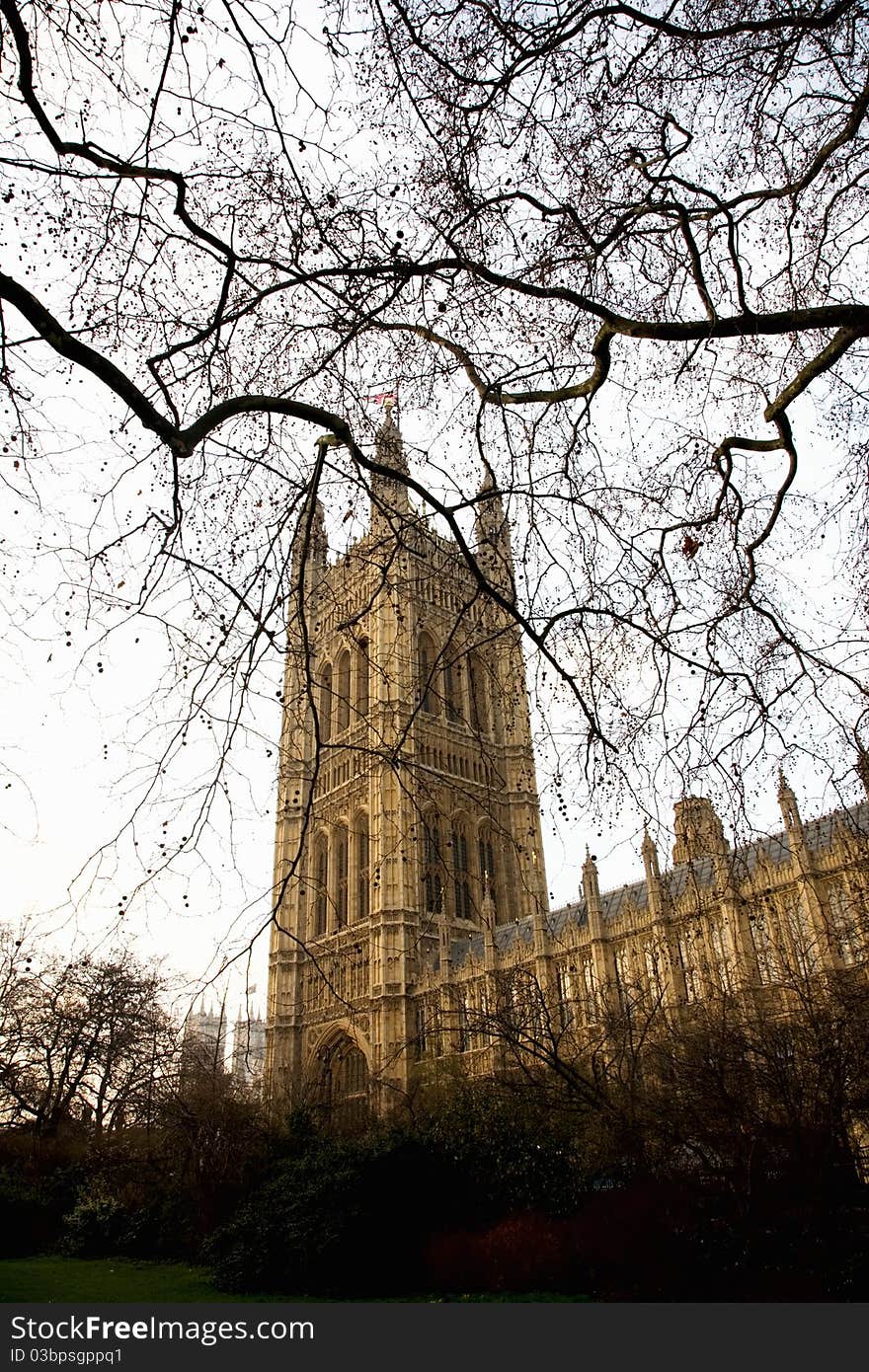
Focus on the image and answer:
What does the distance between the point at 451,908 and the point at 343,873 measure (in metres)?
5.58

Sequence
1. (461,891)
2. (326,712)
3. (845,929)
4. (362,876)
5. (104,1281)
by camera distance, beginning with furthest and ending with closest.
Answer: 1. (461,891)
2. (362,876)
3. (104,1281)
4. (326,712)
5. (845,929)

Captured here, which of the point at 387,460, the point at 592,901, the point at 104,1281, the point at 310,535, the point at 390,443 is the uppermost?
the point at 592,901

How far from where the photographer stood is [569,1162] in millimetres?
11109

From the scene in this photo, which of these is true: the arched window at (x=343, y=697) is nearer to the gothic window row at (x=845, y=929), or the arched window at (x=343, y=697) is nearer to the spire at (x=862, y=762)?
the spire at (x=862, y=762)

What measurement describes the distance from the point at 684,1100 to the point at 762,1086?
0.86m

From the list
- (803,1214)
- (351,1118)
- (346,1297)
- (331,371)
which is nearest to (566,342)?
(331,371)

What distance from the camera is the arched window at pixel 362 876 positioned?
37312mm

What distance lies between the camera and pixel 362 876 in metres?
37.7

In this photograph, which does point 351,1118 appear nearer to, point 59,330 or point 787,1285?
point 787,1285

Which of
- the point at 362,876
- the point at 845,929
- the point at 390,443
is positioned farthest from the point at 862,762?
the point at 362,876

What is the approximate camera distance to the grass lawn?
32.2 feet

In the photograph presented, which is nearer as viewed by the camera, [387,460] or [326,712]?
[387,460]

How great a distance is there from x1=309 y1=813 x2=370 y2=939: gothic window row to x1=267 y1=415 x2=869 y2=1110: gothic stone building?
0.33ft

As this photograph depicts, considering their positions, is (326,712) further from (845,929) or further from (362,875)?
(362,875)
